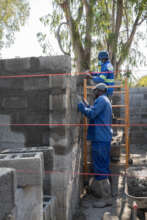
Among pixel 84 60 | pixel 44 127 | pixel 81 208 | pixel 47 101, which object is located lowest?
pixel 81 208

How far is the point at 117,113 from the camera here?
33.5ft

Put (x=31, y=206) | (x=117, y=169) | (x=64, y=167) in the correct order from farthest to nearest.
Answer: (x=117, y=169), (x=64, y=167), (x=31, y=206)

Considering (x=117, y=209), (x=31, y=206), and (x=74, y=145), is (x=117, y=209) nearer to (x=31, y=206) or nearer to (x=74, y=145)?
(x=74, y=145)

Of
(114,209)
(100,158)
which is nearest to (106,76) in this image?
(100,158)

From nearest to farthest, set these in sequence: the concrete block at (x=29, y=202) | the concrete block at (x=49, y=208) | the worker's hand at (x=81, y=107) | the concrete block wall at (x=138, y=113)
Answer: the concrete block at (x=29, y=202), the concrete block at (x=49, y=208), the worker's hand at (x=81, y=107), the concrete block wall at (x=138, y=113)

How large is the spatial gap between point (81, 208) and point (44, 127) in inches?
64.8

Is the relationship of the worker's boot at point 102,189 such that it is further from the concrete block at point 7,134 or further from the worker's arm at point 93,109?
the concrete block at point 7,134

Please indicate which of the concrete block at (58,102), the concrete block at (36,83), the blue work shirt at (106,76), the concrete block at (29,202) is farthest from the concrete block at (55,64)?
the blue work shirt at (106,76)

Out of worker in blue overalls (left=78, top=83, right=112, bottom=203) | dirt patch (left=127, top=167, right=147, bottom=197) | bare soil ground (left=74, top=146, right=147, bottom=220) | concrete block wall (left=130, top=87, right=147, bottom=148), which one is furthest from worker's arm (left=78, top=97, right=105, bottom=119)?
concrete block wall (left=130, top=87, right=147, bottom=148)

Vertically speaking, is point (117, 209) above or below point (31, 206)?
below

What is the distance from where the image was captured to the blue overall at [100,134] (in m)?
4.67

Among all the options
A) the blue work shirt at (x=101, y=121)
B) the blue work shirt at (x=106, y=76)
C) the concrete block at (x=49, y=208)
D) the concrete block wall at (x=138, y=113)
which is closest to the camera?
the concrete block at (x=49, y=208)

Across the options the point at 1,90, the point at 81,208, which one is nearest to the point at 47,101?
the point at 1,90

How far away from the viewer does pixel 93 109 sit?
15.1ft
